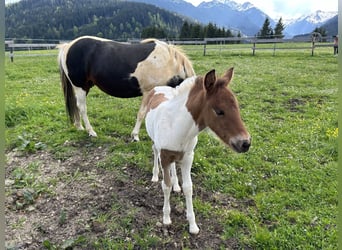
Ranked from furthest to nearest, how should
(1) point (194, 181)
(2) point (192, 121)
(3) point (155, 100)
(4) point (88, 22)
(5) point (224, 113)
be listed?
1. (4) point (88, 22)
2. (1) point (194, 181)
3. (3) point (155, 100)
4. (2) point (192, 121)
5. (5) point (224, 113)

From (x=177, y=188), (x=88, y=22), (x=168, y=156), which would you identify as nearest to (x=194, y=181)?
(x=177, y=188)

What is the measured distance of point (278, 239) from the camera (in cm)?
312

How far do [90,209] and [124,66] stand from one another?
2.79 metres

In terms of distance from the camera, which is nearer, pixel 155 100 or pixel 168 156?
pixel 168 156

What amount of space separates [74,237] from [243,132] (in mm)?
2179

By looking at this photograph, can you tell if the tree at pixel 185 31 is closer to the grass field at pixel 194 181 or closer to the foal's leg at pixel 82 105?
the grass field at pixel 194 181

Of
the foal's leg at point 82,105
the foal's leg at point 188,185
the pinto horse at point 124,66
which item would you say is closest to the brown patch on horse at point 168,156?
the foal's leg at point 188,185

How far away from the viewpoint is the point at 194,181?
423cm

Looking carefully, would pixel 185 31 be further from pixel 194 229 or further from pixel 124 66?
pixel 194 229

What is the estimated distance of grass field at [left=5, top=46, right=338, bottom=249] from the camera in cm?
318

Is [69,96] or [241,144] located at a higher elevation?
[241,144]

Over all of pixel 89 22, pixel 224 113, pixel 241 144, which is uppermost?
pixel 89 22

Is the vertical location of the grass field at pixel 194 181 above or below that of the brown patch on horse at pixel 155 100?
below

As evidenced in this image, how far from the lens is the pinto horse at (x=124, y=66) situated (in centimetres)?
529
